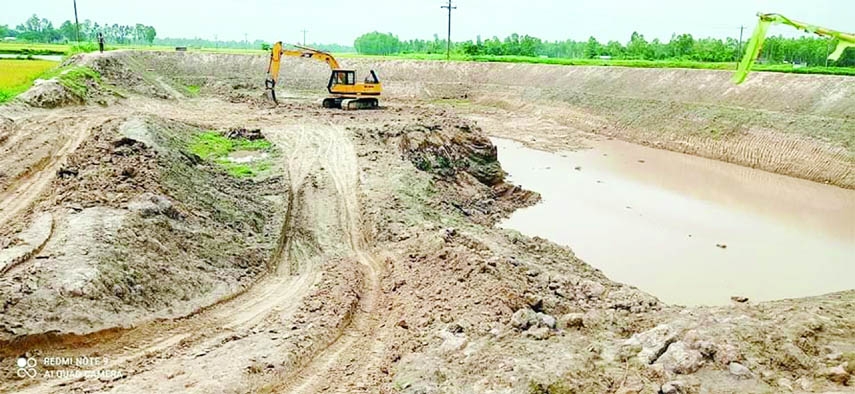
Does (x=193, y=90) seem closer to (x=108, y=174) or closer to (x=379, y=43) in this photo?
(x=108, y=174)

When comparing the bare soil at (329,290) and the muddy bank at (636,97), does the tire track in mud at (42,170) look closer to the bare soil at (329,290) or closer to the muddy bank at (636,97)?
the bare soil at (329,290)

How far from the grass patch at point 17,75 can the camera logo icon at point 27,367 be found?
57.6ft

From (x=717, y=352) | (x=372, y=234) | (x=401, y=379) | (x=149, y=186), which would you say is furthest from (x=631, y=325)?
(x=149, y=186)

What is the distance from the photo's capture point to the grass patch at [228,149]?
16000 mm

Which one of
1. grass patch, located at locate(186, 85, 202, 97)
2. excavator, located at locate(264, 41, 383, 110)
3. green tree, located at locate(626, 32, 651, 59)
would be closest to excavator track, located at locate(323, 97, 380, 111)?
excavator, located at locate(264, 41, 383, 110)

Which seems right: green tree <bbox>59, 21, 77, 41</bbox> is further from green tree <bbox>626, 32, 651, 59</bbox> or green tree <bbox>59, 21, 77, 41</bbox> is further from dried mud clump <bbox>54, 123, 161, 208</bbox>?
dried mud clump <bbox>54, 123, 161, 208</bbox>

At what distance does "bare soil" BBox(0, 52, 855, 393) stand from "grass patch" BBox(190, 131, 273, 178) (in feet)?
1.77

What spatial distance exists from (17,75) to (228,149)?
14.7 m

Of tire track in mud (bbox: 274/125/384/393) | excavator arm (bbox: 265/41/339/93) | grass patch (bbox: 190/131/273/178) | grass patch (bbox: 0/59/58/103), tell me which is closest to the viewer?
tire track in mud (bbox: 274/125/384/393)

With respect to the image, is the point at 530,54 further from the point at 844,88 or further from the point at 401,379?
the point at 401,379

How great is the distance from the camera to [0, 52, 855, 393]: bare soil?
6.48m

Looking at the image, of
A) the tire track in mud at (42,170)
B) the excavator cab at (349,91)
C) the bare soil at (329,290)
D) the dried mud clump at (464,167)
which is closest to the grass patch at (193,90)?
the excavator cab at (349,91)

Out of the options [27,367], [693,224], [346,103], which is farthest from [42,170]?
[346,103]

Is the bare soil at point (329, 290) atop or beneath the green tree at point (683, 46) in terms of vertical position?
beneath
